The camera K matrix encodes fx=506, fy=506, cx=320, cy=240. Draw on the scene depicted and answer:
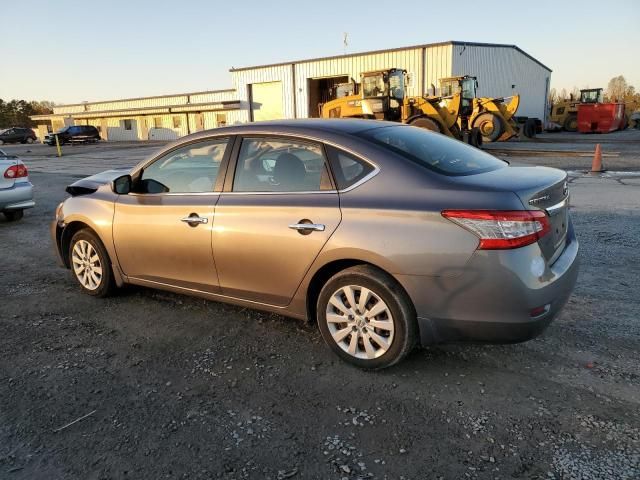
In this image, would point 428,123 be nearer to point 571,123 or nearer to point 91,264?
point 91,264

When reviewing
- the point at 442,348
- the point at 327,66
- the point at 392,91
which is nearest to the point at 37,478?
the point at 442,348

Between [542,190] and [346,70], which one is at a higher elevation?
[346,70]

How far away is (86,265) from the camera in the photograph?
481cm

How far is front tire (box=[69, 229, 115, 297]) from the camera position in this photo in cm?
465

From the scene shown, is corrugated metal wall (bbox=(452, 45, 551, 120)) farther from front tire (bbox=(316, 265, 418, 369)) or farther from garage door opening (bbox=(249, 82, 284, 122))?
front tire (bbox=(316, 265, 418, 369))

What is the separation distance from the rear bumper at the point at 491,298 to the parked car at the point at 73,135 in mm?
45644

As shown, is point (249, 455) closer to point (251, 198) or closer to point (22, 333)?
point (251, 198)

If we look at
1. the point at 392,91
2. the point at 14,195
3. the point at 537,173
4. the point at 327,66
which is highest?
the point at 327,66

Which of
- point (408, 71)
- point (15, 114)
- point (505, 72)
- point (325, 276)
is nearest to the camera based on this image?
point (325, 276)

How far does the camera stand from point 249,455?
8.26 ft

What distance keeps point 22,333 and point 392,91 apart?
61.9 feet

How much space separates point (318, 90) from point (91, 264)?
35.9m

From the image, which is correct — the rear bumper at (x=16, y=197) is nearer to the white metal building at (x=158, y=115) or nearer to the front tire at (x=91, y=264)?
the front tire at (x=91, y=264)

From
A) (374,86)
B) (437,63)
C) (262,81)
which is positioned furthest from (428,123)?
(262,81)
